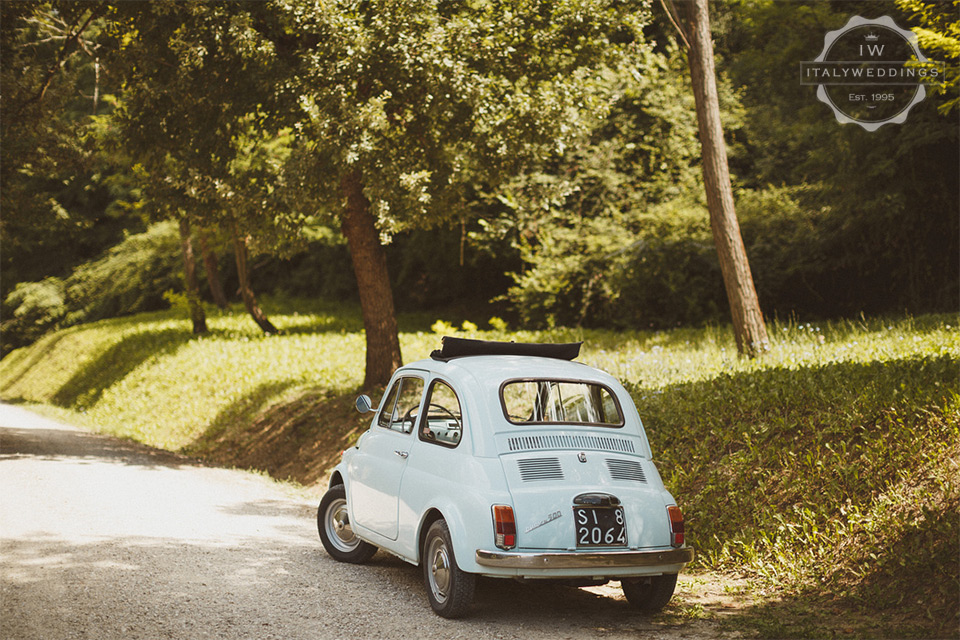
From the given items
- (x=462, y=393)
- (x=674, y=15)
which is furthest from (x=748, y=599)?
(x=674, y=15)

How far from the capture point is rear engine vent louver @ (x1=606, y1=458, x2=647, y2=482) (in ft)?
20.5

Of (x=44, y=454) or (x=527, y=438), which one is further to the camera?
(x=44, y=454)

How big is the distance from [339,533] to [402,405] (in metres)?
1.60

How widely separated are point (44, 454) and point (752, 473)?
37.7 feet

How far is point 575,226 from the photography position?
22609mm

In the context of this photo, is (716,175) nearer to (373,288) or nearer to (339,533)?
(373,288)

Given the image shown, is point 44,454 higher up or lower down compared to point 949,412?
lower down

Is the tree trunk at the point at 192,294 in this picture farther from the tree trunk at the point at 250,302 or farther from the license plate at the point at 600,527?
the license plate at the point at 600,527

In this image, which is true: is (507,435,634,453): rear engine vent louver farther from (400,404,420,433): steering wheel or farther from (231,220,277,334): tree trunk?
(231,220,277,334): tree trunk

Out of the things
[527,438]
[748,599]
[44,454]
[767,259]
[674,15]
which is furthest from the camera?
[767,259]

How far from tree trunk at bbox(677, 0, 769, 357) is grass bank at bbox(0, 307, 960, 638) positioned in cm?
86

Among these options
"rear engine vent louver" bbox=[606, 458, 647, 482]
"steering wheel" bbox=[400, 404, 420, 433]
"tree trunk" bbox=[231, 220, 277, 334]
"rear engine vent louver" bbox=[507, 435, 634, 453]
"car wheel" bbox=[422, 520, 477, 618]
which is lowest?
"car wheel" bbox=[422, 520, 477, 618]

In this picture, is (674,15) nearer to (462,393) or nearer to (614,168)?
(462,393)

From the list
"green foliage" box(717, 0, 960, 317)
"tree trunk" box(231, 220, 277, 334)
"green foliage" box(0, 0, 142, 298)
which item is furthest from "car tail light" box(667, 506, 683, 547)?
"tree trunk" box(231, 220, 277, 334)
